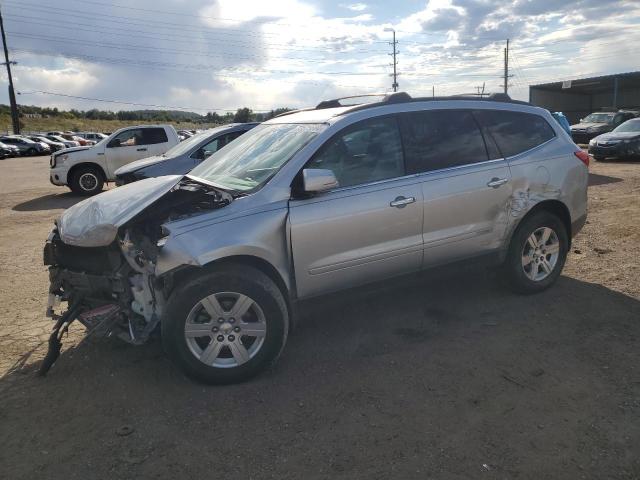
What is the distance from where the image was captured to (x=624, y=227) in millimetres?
7547

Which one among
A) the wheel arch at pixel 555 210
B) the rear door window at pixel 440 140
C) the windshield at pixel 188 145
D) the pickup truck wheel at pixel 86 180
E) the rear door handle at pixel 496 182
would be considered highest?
the rear door window at pixel 440 140

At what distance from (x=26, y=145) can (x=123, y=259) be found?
4210cm

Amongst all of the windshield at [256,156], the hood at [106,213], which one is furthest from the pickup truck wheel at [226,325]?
the windshield at [256,156]

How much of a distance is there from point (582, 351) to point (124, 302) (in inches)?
132

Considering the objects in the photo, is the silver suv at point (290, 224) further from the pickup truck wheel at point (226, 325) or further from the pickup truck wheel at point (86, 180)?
the pickup truck wheel at point (86, 180)

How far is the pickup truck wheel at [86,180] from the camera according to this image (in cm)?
1436

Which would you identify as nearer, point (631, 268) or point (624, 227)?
point (631, 268)

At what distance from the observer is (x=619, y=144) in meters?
17.2

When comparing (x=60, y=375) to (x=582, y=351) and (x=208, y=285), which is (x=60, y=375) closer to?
(x=208, y=285)

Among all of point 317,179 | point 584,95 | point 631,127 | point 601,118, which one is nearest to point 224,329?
point 317,179

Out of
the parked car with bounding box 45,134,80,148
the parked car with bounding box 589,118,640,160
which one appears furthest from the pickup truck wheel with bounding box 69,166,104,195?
the parked car with bounding box 45,134,80,148

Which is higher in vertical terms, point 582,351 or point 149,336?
point 149,336

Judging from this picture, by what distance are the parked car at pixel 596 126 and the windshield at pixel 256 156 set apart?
893 inches

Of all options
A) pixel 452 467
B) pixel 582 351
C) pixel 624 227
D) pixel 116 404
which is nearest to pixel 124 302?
pixel 116 404
